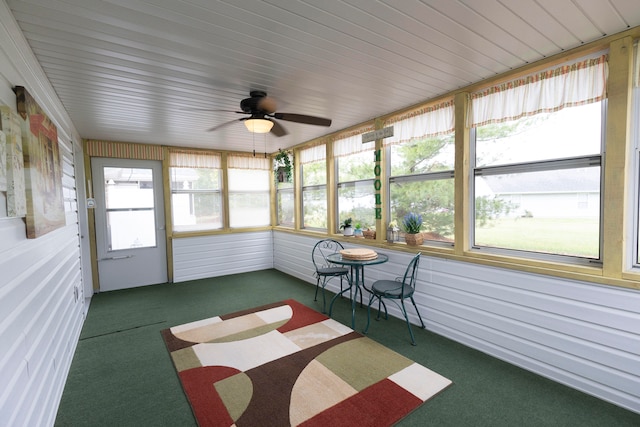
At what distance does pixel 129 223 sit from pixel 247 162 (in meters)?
2.33

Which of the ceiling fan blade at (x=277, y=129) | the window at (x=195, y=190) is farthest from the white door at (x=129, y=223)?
the ceiling fan blade at (x=277, y=129)

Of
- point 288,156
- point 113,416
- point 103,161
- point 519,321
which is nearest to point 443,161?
point 519,321

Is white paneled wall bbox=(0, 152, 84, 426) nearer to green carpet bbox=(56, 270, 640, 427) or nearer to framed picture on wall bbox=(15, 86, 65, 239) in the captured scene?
framed picture on wall bbox=(15, 86, 65, 239)

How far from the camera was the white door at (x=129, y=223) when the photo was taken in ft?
15.7

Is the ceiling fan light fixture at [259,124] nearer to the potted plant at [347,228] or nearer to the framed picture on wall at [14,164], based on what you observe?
the framed picture on wall at [14,164]

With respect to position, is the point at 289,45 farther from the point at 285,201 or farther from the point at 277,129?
the point at 285,201

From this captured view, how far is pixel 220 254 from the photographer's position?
225 inches

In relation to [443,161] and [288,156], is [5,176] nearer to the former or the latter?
[443,161]

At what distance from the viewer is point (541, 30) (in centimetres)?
190

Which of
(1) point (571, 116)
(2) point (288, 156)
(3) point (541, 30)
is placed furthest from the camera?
(2) point (288, 156)

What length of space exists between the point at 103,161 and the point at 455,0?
17.3ft

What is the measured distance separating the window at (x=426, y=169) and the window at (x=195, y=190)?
3.50 metres

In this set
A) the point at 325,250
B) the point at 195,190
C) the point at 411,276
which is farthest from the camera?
the point at 195,190

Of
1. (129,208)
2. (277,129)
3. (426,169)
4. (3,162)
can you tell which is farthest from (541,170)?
(129,208)
